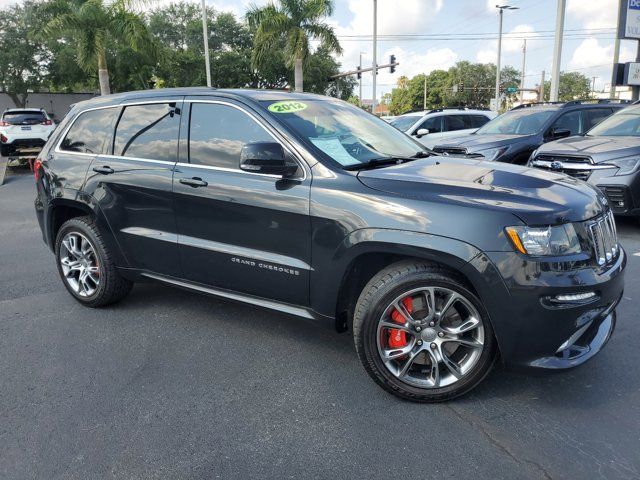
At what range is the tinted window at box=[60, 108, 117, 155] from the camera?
14.0 ft

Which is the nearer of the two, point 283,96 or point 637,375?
point 637,375

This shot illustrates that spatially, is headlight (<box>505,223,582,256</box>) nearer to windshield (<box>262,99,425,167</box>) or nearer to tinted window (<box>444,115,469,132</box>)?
windshield (<box>262,99,425,167</box>)

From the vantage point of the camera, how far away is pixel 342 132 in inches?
143

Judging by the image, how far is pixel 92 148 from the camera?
14.1 ft

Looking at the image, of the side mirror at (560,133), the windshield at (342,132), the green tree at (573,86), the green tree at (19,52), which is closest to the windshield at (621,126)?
the side mirror at (560,133)

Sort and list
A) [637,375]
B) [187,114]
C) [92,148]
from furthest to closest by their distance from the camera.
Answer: [92,148]
[187,114]
[637,375]

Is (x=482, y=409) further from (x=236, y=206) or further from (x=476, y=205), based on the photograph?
(x=236, y=206)

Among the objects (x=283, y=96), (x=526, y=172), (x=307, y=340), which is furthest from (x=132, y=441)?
(x=526, y=172)

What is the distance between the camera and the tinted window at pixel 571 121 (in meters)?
9.34

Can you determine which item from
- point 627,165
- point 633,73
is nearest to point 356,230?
point 627,165

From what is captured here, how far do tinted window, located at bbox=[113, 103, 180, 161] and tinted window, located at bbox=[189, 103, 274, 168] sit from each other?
0.19 metres

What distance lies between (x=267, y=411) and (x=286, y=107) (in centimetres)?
198

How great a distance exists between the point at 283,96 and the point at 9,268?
3.99 m

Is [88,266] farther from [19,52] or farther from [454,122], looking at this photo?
[19,52]
